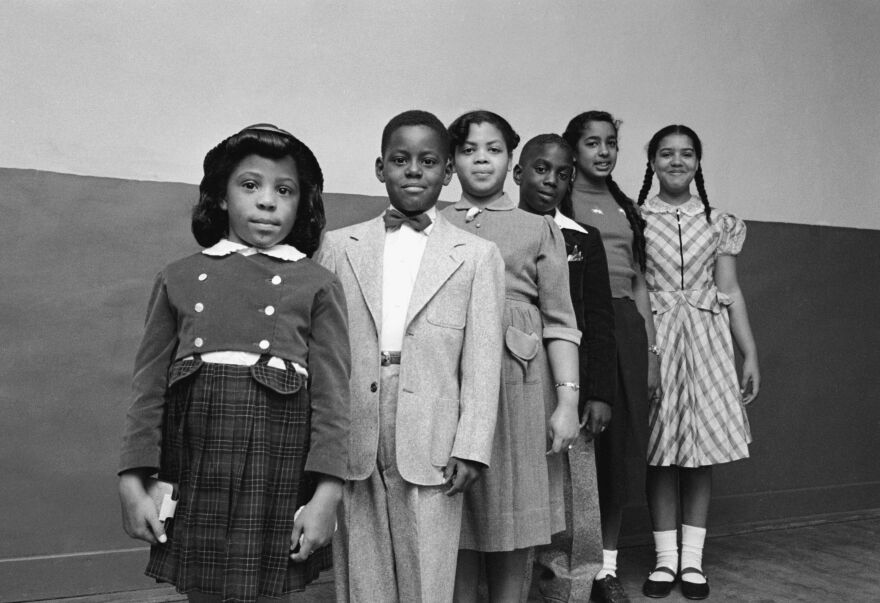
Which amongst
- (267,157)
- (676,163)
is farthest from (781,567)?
(267,157)

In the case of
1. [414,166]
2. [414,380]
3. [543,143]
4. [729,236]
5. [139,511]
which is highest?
[543,143]

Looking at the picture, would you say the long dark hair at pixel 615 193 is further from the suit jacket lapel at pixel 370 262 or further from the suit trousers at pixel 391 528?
the suit trousers at pixel 391 528

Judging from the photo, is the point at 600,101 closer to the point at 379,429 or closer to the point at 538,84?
the point at 538,84

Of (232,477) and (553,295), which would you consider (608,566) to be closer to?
(553,295)

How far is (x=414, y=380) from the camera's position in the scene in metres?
1.72

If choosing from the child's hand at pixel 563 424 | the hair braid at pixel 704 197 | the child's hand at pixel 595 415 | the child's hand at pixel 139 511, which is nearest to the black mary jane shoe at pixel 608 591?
the child's hand at pixel 595 415

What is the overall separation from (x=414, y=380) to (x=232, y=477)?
1.39ft

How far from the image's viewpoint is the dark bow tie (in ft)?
6.00

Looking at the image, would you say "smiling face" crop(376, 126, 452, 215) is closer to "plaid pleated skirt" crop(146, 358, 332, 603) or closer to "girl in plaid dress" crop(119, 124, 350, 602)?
"girl in plaid dress" crop(119, 124, 350, 602)

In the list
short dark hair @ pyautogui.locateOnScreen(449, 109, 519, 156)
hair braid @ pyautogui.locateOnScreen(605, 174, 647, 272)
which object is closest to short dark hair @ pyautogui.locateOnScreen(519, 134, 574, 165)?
short dark hair @ pyautogui.locateOnScreen(449, 109, 519, 156)

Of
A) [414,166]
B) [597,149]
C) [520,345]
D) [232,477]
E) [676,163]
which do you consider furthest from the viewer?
[676,163]

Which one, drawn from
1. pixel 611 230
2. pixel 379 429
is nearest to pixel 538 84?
pixel 611 230

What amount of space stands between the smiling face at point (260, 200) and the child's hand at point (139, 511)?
48cm

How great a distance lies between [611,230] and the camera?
266 centimetres
